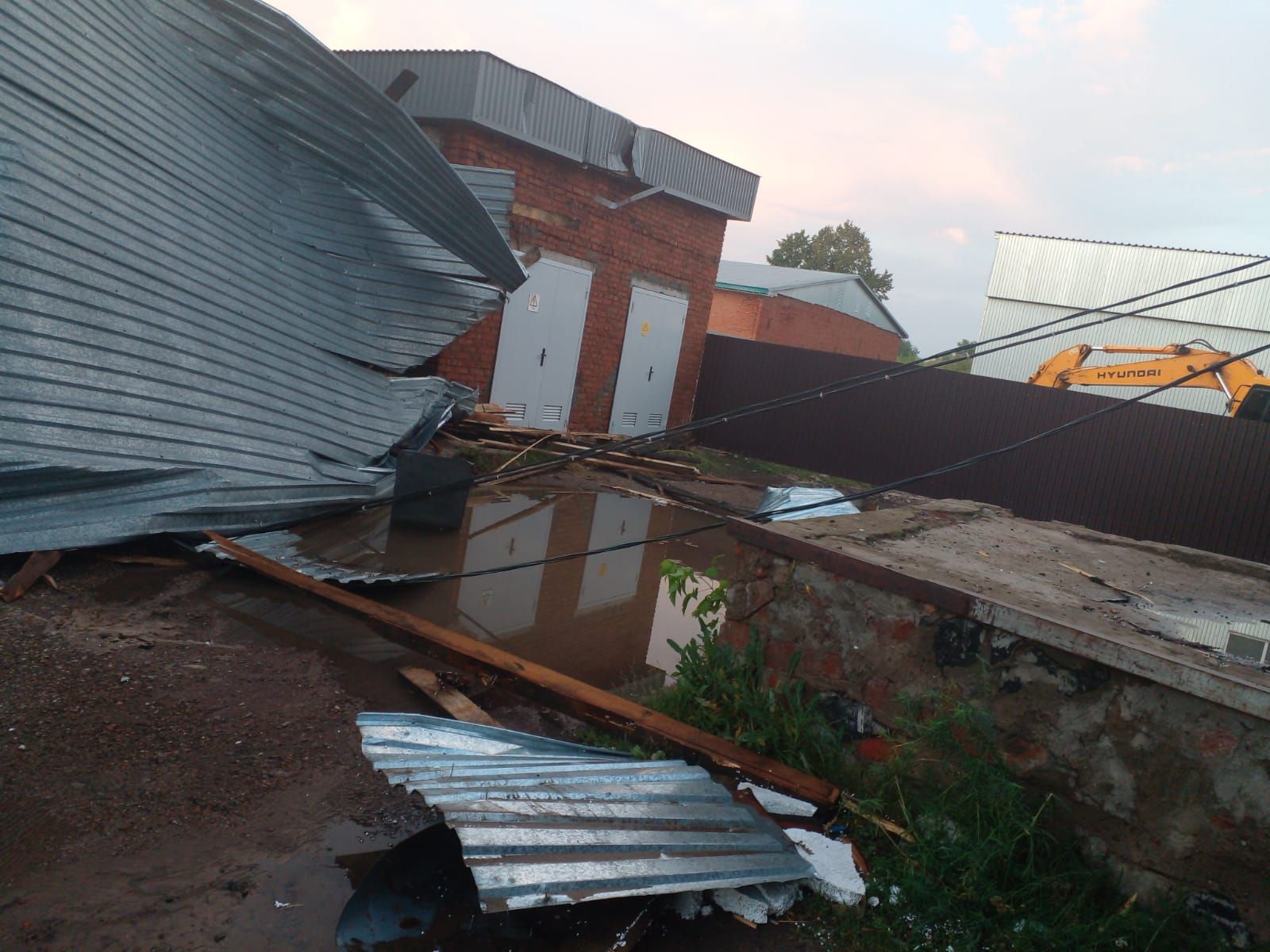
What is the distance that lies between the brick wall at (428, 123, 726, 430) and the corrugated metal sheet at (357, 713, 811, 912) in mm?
7004

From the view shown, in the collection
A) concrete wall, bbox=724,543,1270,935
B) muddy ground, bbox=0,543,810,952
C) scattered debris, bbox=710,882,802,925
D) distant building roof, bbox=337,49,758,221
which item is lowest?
muddy ground, bbox=0,543,810,952

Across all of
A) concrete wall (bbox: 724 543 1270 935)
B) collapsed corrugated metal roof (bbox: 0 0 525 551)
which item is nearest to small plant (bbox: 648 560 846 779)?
concrete wall (bbox: 724 543 1270 935)

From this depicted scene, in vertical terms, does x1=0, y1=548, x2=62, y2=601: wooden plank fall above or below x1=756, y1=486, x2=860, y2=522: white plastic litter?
below

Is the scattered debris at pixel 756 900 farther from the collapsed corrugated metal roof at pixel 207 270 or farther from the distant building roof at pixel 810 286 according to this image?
the distant building roof at pixel 810 286

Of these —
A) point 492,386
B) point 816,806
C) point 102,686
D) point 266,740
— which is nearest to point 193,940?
point 266,740

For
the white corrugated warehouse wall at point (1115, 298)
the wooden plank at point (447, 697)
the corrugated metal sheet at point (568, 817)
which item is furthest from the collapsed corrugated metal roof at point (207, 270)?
the white corrugated warehouse wall at point (1115, 298)

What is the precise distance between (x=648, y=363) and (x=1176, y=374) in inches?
289

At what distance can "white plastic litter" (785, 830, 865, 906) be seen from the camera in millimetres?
2631

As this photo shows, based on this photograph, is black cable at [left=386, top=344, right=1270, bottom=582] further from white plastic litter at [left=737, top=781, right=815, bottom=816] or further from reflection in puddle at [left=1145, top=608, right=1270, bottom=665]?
white plastic litter at [left=737, top=781, right=815, bottom=816]

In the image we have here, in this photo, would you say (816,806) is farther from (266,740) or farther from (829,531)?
(266,740)

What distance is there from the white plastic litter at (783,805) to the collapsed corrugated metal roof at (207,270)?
3838mm

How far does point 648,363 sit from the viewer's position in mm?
13805

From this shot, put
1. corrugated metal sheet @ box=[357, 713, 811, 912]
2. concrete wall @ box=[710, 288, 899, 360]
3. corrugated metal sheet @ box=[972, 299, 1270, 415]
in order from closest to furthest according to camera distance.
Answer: corrugated metal sheet @ box=[357, 713, 811, 912] → concrete wall @ box=[710, 288, 899, 360] → corrugated metal sheet @ box=[972, 299, 1270, 415]

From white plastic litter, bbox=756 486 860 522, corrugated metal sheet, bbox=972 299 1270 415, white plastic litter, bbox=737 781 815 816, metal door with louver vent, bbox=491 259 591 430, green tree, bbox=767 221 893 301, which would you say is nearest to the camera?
white plastic litter, bbox=737 781 815 816
